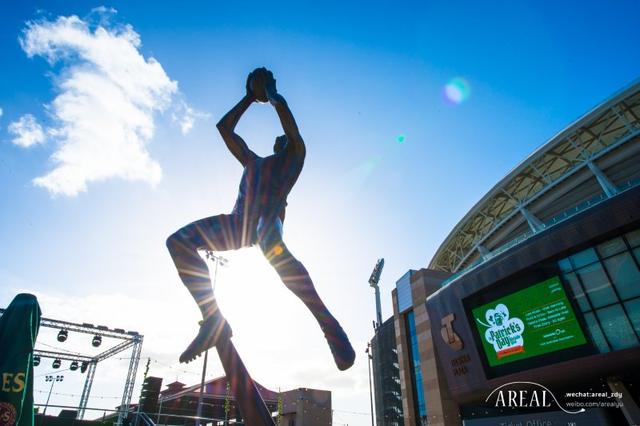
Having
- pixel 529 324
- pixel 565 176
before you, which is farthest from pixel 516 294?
pixel 565 176

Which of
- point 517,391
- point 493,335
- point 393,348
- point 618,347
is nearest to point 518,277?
point 493,335

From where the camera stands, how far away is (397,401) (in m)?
49.7

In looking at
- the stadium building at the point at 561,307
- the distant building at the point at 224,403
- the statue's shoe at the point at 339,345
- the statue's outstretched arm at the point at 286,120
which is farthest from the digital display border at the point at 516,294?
the distant building at the point at 224,403

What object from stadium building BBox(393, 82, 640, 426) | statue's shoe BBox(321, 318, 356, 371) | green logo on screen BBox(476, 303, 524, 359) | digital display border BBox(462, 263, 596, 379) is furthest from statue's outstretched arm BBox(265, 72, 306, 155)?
green logo on screen BBox(476, 303, 524, 359)

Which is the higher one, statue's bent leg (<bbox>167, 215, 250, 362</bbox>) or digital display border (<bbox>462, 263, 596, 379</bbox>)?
digital display border (<bbox>462, 263, 596, 379</bbox>)

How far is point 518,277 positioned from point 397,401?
36.5m

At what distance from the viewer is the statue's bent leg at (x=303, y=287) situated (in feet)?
7.08

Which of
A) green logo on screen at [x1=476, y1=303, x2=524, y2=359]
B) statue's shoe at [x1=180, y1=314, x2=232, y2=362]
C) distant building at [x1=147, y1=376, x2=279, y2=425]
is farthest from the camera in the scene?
distant building at [x1=147, y1=376, x2=279, y2=425]

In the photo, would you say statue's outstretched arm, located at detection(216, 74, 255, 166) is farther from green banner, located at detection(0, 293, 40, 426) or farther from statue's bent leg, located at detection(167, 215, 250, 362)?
green banner, located at detection(0, 293, 40, 426)

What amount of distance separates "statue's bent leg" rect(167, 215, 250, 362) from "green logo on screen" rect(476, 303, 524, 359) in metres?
22.0

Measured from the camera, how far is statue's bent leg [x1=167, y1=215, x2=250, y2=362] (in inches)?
79.4

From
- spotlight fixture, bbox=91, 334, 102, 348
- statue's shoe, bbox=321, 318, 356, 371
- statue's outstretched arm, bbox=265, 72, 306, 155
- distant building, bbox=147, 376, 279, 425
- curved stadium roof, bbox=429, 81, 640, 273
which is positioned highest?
curved stadium roof, bbox=429, 81, 640, 273

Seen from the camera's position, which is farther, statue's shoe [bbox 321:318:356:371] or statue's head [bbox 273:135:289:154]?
statue's head [bbox 273:135:289:154]

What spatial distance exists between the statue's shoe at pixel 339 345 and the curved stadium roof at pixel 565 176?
2192cm
